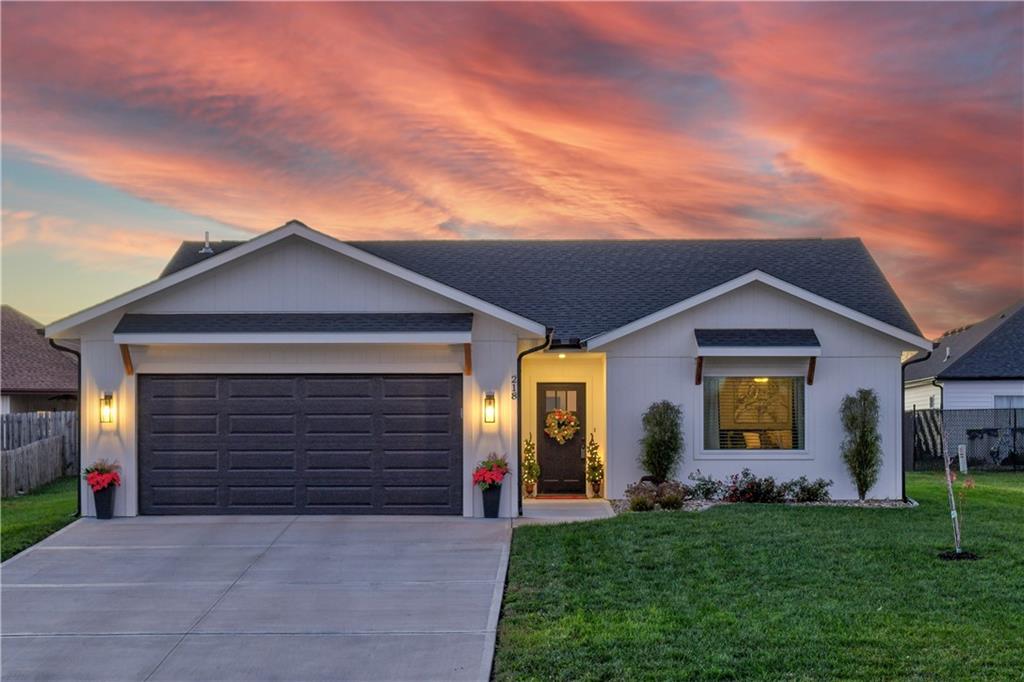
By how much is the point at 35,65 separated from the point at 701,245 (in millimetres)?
13277

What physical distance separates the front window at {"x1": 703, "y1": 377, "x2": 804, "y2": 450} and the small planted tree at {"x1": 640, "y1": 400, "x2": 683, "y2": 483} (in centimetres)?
72

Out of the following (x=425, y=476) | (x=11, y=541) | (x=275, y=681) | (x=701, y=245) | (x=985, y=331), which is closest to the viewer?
(x=275, y=681)

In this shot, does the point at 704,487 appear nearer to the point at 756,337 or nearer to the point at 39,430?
the point at 756,337

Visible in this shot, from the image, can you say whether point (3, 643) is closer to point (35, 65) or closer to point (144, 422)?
point (144, 422)

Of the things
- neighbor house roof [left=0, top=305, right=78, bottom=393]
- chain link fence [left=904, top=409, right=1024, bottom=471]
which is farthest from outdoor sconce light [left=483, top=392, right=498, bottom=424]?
neighbor house roof [left=0, top=305, right=78, bottom=393]

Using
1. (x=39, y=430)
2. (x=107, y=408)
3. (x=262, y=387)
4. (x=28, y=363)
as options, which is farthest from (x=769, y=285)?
(x=28, y=363)

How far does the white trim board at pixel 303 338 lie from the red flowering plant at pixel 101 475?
1.90 metres

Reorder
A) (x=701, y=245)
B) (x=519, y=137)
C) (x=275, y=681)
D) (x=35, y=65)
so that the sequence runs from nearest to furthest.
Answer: (x=275, y=681), (x=35, y=65), (x=519, y=137), (x=701, y=245)

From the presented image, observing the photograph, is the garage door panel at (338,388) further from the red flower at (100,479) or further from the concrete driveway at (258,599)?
the red flower at (100,479)

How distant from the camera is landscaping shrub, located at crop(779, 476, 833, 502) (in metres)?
15.5

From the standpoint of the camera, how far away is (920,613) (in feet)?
27.1

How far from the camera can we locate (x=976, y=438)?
25312 millimetres

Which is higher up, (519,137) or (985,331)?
(519,137)

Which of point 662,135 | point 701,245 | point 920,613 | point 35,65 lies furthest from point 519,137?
point 920,613
